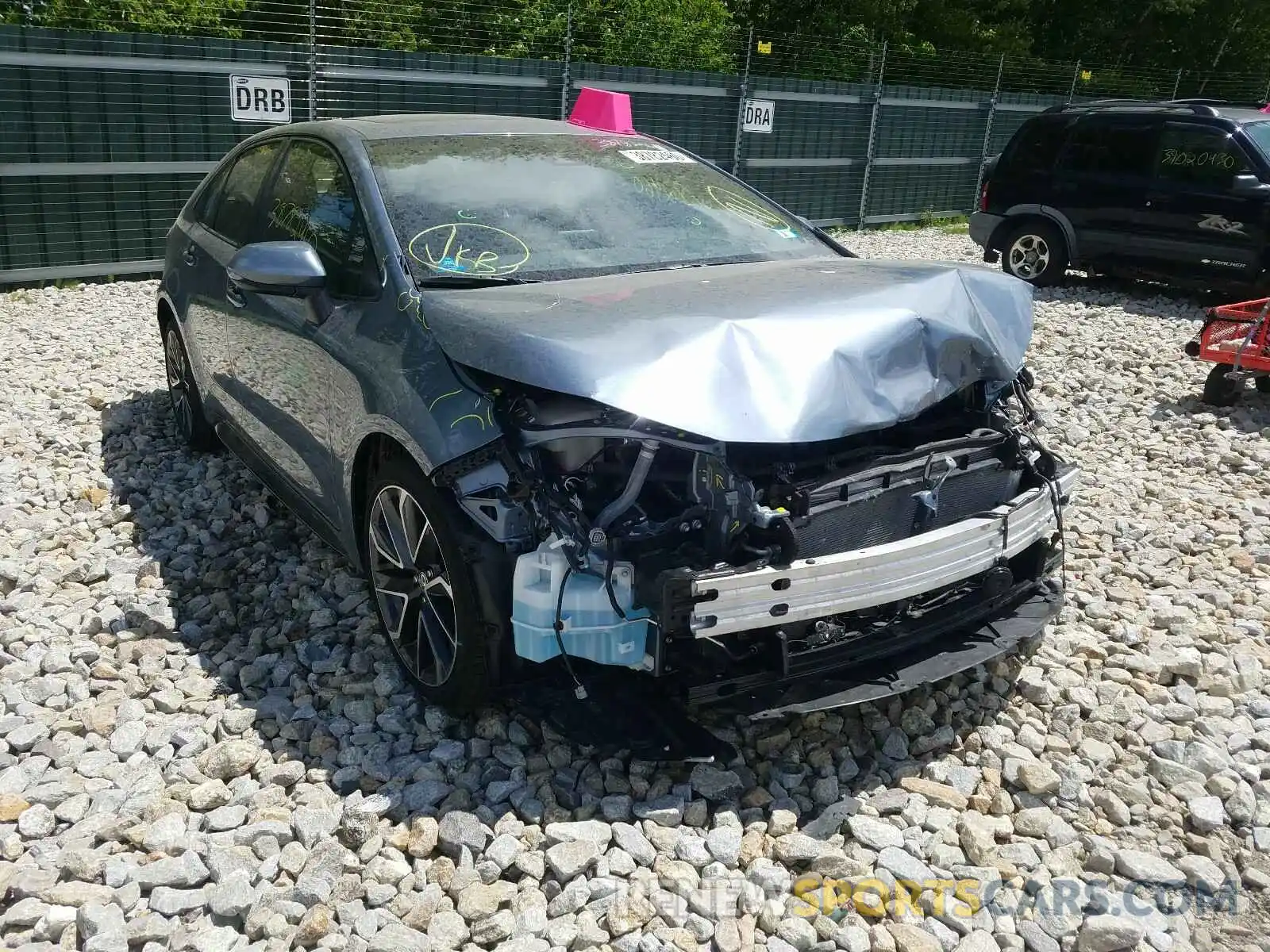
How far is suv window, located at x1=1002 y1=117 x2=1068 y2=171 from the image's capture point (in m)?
11.3

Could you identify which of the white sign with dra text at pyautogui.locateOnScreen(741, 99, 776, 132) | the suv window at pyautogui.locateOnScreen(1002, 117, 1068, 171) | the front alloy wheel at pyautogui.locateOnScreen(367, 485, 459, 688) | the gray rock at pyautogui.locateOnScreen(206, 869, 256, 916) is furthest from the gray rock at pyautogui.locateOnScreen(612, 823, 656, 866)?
the white sign with dra text at pyautogui.locateOnScreen(741, 99, 776, 132)

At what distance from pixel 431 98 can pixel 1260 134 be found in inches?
319

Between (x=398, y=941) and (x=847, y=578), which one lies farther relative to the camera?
(x=847, y=578)

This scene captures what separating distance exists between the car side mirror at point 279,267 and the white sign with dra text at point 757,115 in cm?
1192

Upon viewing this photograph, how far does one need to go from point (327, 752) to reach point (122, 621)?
127 cm

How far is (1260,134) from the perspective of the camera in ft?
33.8

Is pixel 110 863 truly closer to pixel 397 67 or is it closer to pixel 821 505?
pixel 821 505

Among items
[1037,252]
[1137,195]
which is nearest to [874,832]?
[1137,195]

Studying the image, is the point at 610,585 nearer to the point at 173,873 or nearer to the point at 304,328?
the point at 173,873

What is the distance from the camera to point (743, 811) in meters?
3.14

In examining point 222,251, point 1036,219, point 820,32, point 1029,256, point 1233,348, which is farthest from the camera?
point 820,32

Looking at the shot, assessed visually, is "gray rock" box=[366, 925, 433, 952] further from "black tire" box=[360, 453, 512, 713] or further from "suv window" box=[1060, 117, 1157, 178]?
"suv window" box=[1060, 117, 1157, 178]

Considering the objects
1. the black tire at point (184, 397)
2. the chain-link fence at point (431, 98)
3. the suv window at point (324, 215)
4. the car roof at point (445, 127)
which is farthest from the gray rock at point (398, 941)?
the chain-link fence at point (431, 98)

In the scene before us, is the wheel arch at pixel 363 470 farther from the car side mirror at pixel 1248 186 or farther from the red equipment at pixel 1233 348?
the car side mirror at pixel 1248 186
